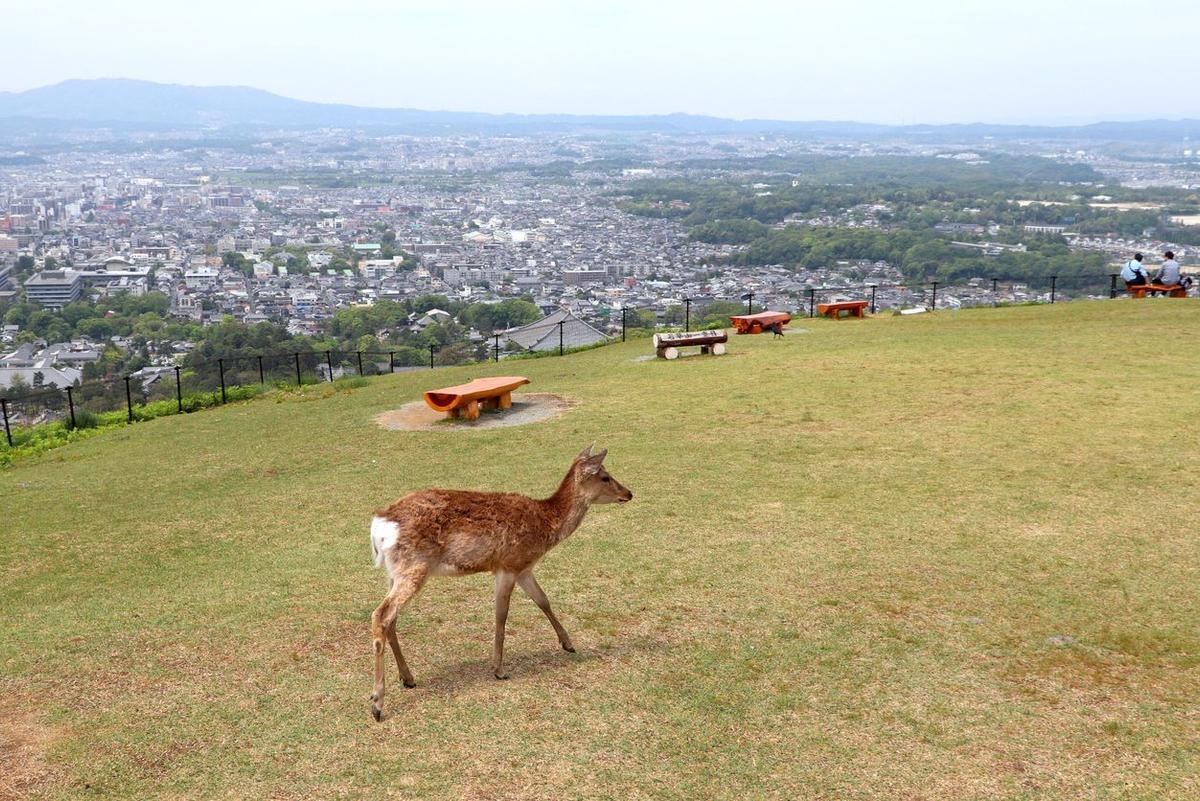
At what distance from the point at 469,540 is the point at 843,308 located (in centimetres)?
2238

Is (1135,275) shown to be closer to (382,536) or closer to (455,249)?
(382,536)

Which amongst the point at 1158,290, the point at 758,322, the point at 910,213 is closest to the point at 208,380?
the point at 758,322

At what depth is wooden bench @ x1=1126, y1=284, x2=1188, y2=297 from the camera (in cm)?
2534

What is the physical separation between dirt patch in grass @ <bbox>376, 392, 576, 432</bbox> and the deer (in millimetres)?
8257

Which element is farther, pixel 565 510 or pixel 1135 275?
pixel 1135 275

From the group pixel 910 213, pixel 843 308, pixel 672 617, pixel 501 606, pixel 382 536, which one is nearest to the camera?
pixel 382 536

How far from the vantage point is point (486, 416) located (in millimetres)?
16047

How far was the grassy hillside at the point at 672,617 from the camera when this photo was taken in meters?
5.56

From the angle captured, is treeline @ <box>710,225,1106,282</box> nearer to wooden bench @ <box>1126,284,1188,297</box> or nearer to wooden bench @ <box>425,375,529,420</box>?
wooden bench @ <box>1126,284,1188,297</box>

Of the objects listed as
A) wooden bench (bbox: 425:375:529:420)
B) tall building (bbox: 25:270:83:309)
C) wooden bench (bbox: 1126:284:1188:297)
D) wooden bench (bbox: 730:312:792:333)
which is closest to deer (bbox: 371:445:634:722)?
wooden bench (bbox: 425:375:529:420)

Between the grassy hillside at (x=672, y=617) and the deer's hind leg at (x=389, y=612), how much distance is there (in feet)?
0.59

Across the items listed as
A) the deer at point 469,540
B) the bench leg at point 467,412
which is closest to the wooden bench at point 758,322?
the bench leg at point 467,412

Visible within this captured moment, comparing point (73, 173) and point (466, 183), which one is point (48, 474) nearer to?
point (466, 183)

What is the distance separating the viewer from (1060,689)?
6352 mm
